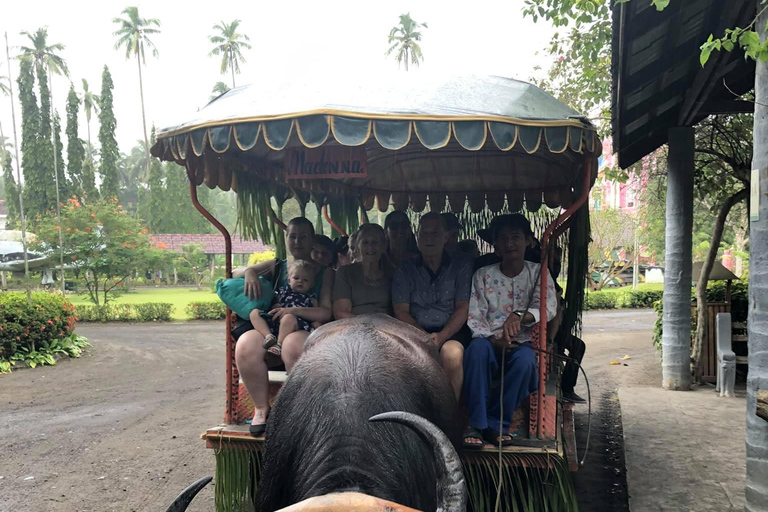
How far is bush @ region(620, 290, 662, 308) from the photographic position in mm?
18125

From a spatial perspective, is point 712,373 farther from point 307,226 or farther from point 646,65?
point 307,226

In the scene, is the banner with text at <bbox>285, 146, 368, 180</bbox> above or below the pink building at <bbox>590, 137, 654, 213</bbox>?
below

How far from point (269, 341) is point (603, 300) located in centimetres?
1623

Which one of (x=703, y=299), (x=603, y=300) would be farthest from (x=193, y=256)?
(x=703, y=299)

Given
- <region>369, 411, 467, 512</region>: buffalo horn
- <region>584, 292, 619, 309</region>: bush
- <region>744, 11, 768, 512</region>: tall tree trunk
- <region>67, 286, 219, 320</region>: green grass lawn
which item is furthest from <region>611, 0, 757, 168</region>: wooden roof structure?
<region>67, 286, 219, 320</region>: green grass lawn

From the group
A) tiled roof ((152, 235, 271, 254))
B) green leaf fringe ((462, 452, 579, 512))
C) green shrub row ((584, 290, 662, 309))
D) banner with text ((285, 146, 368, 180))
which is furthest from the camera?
tiled roof ((152, 235, 271, 254))

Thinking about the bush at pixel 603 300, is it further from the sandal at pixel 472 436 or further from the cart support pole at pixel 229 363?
the cart support pole at pixel 229 363

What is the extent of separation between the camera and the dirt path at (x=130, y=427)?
4273 millimetres

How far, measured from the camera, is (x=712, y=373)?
23.1ft

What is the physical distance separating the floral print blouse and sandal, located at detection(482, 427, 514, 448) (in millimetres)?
554

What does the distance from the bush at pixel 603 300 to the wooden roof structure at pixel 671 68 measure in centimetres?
1150

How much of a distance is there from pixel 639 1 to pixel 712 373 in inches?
202

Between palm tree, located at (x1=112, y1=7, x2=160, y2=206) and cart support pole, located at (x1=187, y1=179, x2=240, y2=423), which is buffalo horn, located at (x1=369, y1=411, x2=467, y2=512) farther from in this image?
palm tree, located at (x1=112, y1=7, x2=160, y2=206)

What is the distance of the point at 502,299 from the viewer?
3.49 meters
